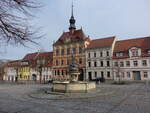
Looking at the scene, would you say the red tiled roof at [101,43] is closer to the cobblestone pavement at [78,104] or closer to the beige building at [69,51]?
the beige building at [69,51]

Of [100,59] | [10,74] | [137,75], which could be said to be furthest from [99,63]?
[10,74]

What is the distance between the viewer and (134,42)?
4206 cm

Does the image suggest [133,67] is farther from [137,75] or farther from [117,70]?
[117,70]

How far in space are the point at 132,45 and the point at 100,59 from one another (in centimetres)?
962

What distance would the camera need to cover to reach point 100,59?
43281mm

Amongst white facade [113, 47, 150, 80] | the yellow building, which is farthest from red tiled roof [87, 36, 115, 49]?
the yellow building

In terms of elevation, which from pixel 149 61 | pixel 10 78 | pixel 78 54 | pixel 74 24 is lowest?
pixel 10 78

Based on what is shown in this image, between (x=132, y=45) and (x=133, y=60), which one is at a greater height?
(x=132, y=45)

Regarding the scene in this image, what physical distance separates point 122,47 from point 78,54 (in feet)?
44.3

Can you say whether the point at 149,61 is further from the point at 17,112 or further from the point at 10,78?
the point at 10,78

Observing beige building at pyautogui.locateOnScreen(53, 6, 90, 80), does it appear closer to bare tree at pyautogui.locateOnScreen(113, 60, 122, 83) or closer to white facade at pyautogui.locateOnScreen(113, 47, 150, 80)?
bare tree at pyautogui.locateOnScreen(113, 60, 122, 83)

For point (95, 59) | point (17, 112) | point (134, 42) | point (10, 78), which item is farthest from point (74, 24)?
point (17, 112)

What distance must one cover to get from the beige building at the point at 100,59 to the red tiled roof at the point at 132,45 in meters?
1.92

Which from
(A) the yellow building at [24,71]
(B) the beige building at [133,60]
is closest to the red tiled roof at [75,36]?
(B) the beige building at [133,60]
